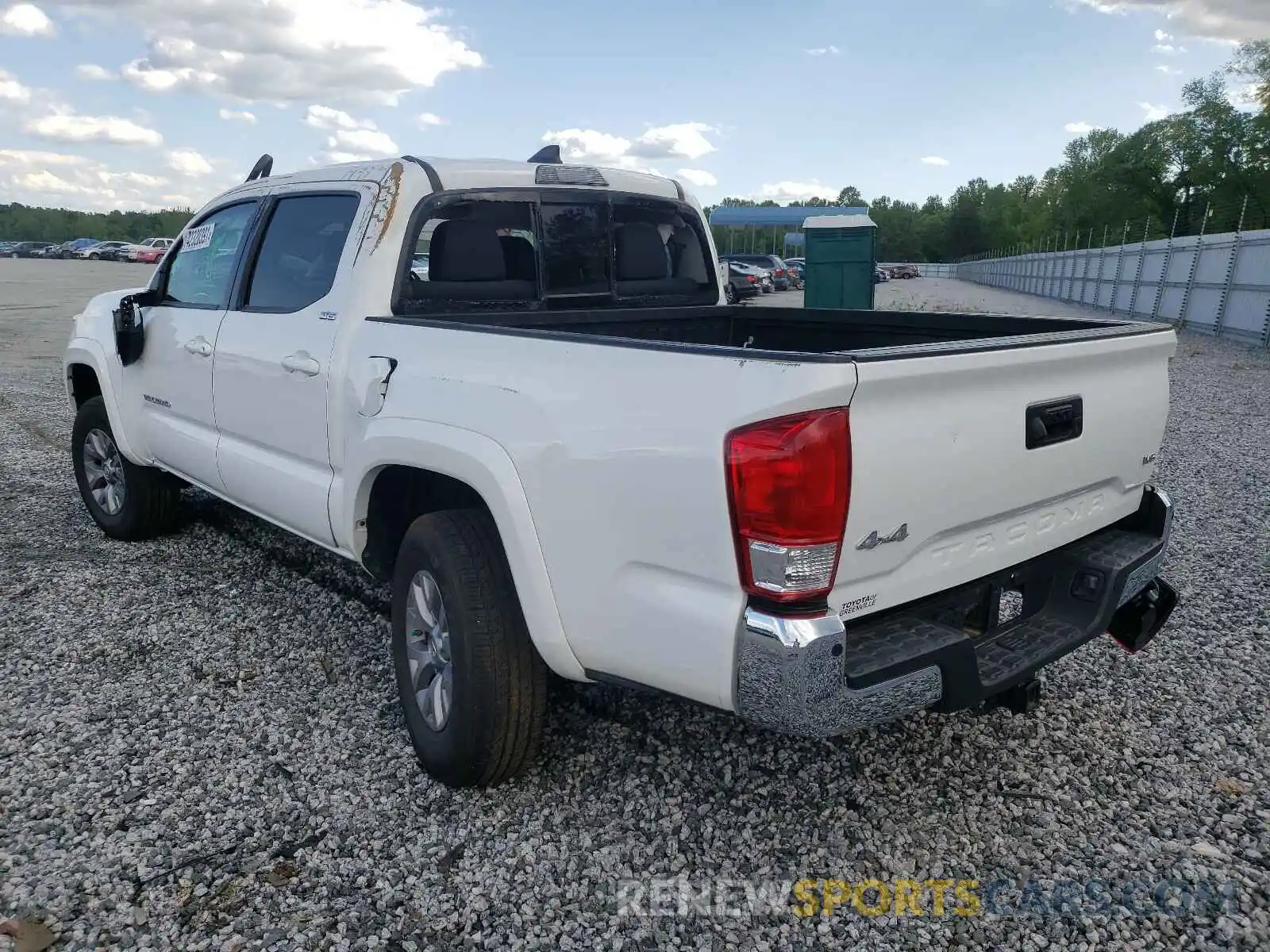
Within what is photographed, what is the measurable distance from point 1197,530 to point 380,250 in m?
5.10

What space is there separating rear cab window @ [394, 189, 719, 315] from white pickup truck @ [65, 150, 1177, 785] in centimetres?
1

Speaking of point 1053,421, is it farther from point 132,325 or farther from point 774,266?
point 774,266

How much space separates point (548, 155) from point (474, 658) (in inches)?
94.5

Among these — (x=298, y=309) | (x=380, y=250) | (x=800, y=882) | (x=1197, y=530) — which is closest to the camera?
(x=800, y=882)

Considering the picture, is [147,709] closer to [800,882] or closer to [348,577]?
[348,577]

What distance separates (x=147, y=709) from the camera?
11.6 ft

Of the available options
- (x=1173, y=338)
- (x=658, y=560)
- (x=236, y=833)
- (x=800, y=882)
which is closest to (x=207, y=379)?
(x=236, y=833)

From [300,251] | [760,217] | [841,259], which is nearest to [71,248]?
[760,217]

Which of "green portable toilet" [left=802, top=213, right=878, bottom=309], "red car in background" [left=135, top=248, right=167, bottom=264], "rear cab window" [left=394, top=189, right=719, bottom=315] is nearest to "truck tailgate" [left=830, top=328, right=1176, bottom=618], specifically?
"rear cab window" [left=394, top=189, right=719, bottom=315]

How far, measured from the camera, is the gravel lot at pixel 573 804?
248 cm

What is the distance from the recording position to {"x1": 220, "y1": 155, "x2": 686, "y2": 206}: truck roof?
3.56 metres

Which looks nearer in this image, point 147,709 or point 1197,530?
point 147,709

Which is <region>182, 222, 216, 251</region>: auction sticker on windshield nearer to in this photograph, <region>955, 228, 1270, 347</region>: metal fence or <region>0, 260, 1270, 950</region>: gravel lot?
<region>0, 260, 1270, 950</region>: gravel lot

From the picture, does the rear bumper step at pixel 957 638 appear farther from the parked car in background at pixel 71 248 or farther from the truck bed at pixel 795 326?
the parked car in background at pixel 71 248
